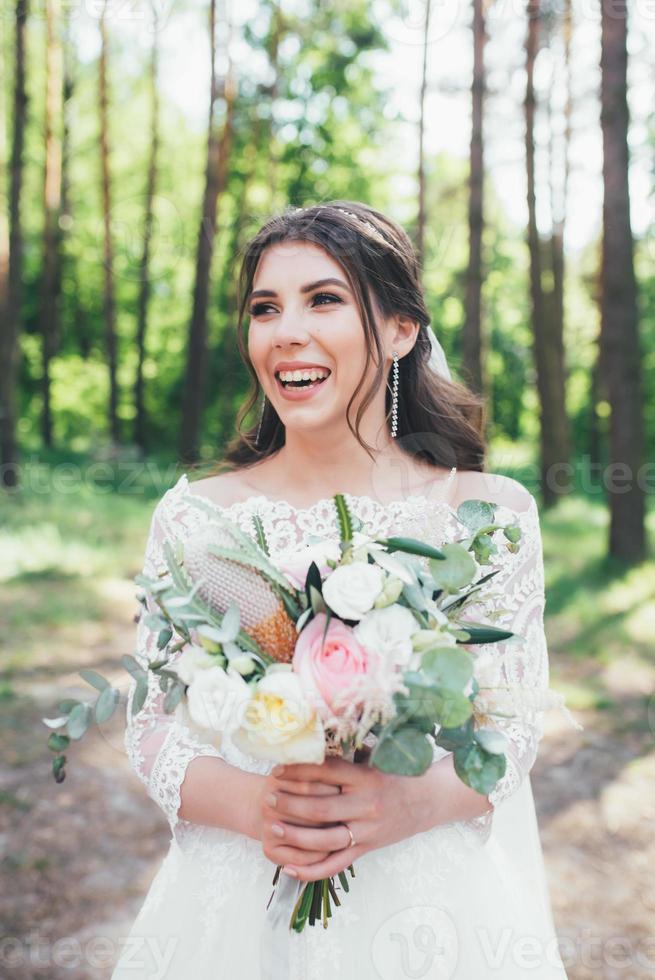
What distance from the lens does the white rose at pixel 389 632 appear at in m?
1.38

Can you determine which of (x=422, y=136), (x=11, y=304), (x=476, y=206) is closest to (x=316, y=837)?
(x=476, y=206)

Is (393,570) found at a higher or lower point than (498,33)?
lower

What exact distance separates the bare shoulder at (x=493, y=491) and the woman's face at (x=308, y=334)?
0.45m

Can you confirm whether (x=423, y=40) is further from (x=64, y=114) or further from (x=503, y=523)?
(x=503, y=523)

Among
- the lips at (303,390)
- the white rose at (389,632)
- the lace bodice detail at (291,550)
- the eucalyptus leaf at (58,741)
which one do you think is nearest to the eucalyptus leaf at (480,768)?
the white rose at (389,632)

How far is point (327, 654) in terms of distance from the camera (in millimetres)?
1390

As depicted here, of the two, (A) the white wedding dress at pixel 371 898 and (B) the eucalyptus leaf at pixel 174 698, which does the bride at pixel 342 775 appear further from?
(B) the eucalyptus leaf at pixel 174 698

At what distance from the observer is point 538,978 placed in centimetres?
195

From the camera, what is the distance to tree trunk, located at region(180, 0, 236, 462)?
1267 centimetres

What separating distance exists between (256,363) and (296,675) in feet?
3.45

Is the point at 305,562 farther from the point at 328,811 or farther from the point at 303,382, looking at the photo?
the point at 303,382

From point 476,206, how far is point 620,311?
326cm

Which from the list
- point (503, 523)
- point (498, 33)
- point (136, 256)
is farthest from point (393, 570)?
point (136, 256)

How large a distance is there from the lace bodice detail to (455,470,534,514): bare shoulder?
3 centimetres
